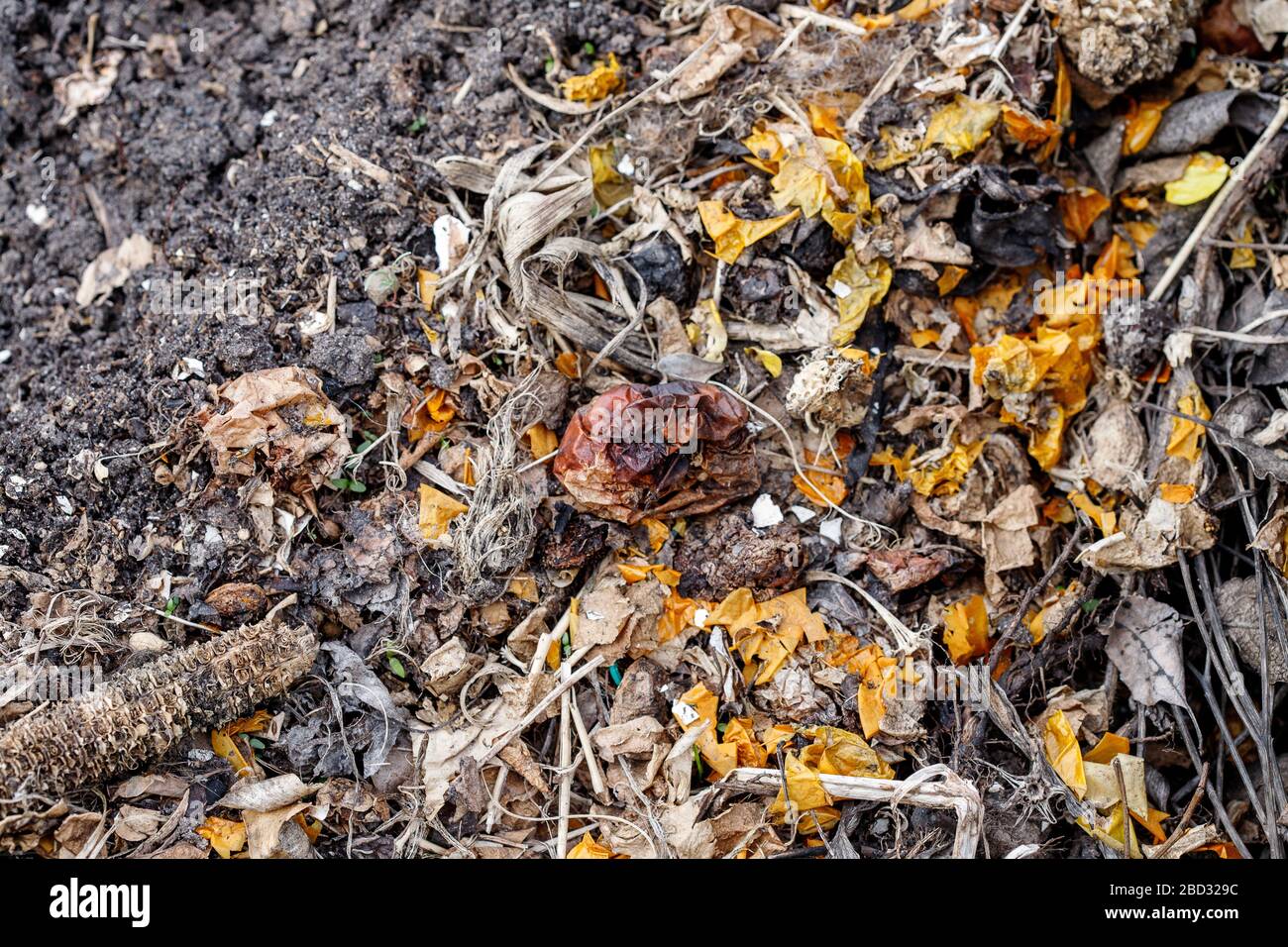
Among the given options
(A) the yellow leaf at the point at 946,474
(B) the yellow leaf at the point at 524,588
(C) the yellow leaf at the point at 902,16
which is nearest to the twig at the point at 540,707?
(B) the yellow leaf at the point at 524,588

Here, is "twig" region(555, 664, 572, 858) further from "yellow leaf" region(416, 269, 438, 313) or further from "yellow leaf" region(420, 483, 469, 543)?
"yellow leaf" region(416, 269, 438, 313)

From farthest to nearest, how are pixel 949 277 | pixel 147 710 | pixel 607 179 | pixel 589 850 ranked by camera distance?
pixel 607 179
pixel 949 277
pixel 589 850
pixel 147 710

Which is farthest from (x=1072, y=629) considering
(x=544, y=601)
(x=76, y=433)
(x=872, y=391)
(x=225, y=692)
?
(x=76, y=433)

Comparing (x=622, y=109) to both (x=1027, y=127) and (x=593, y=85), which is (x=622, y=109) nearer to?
(x=593, y=85)

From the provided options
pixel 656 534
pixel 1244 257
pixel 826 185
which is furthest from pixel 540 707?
pixel 1244 257

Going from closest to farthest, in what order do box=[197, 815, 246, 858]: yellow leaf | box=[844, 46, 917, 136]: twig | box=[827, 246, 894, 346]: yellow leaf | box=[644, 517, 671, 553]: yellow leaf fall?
box=[197, 815, 246, 858]: yellow leaf, box=[644, 517, 671, 553]: yellow leaf, box=[827, 246, 894, 346]: yellow leaf, box=[844, 46, 917, 136]: twig

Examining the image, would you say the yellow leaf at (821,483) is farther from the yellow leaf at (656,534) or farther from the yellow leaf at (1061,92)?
the yellow leaf at (1061,92)

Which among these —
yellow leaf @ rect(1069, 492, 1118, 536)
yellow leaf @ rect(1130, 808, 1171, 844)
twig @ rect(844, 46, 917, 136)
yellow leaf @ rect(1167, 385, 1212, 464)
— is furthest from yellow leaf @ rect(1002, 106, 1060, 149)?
yellow leaf @ rect(1130, 808, 1171, 844)

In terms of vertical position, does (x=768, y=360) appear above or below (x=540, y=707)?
above
